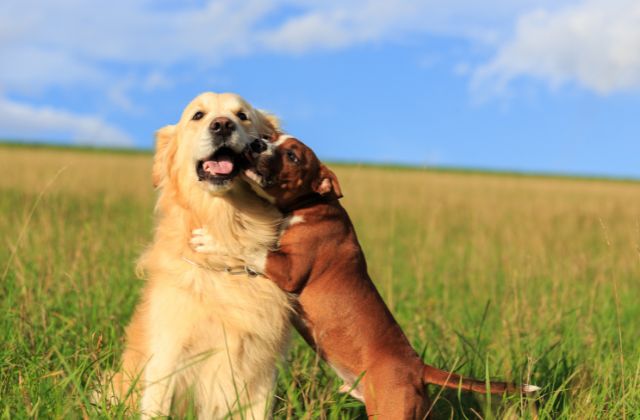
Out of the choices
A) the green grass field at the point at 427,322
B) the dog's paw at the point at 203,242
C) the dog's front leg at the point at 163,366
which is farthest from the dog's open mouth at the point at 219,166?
the green grass field at the point at 427,322

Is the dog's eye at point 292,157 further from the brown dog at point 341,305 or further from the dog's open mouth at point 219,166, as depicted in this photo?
the dog's open mouth at point 219,166

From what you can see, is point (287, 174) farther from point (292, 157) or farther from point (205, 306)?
point (205, 306)

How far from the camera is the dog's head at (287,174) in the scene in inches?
124

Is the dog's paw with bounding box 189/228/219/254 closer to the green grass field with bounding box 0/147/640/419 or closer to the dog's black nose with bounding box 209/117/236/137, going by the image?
the dog's black nose with bounding box 209/117/236/137

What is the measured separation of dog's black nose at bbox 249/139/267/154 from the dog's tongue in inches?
6.6

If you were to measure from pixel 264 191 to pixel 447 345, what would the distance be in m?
2.08

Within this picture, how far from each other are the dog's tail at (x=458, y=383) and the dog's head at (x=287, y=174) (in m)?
0.99

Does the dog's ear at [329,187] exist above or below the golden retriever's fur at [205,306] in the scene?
above

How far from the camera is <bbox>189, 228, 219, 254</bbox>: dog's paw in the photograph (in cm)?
296

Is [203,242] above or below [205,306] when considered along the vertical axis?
above

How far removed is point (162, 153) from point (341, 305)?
1.28m

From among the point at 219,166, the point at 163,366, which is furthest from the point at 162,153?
the point at 163,366

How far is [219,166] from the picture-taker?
3041 millimetres

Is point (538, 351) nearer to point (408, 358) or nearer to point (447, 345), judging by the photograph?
point (447, 345)
